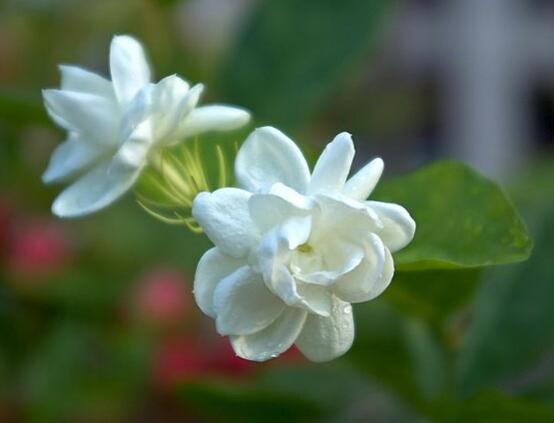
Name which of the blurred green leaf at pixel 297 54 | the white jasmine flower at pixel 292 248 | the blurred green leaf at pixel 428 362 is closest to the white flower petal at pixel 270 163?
the white jasmine flower at pixel 292 248

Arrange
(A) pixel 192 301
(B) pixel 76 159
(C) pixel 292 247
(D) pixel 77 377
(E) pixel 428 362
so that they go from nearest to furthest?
1. (C) pixel 292 247
2. (B) pixel 76 159
3. (E) pixel 428 362
4. (D) pixel 77 377
5. (A) pixel 192 301

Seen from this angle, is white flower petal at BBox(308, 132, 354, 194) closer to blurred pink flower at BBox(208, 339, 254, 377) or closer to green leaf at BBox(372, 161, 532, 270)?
green leaf at BBox(372, 161, 532, 270)

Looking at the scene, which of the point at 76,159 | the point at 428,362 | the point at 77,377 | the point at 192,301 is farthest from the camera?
the point at 192,301

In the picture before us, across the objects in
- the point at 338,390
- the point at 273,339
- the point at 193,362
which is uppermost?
the point at 273,339

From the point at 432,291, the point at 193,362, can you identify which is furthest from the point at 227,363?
the point at 432,291

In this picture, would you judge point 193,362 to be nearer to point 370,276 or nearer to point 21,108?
point 21,108

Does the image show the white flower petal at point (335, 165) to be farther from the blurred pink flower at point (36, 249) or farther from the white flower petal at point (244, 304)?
the blurred pink flower at point (36, 249)

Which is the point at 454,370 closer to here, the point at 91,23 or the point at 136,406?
the point at 136,406
